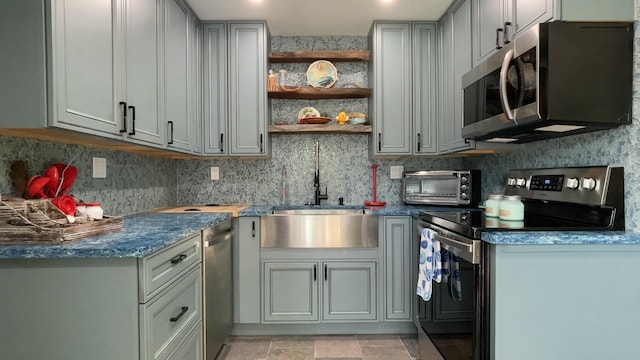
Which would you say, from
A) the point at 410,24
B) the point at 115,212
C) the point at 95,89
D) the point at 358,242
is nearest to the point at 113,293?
the point at 95,89

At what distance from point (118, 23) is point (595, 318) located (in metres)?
2.35

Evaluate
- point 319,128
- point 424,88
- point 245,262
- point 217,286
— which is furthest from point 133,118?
point 424,88

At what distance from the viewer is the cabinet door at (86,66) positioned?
1186 mm

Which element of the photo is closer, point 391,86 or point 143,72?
point 143,72

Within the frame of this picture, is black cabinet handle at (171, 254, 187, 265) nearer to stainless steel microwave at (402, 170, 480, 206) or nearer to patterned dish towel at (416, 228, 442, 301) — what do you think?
patterned dish towel at (416, 228, 442, 301)

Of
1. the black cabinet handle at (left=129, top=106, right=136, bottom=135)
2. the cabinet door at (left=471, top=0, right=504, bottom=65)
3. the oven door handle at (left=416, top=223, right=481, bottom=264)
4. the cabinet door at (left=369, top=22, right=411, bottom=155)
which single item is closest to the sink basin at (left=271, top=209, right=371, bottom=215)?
the cabinet door at (left=369, top=22, right=411, bottom=155)

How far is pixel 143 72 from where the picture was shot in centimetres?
176

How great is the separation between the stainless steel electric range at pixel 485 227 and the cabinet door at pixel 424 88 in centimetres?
84

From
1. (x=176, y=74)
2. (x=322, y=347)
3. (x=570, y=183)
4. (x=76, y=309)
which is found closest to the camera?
(x=76, y=309)

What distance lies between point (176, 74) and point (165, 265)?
1.36 metres

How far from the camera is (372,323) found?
8.22 feet

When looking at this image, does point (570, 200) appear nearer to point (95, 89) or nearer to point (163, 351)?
point (163, 351)

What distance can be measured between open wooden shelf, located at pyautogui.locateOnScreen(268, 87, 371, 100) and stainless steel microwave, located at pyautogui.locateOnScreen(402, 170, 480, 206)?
767 mm

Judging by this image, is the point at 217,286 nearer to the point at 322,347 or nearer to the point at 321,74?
the point at 322,347
